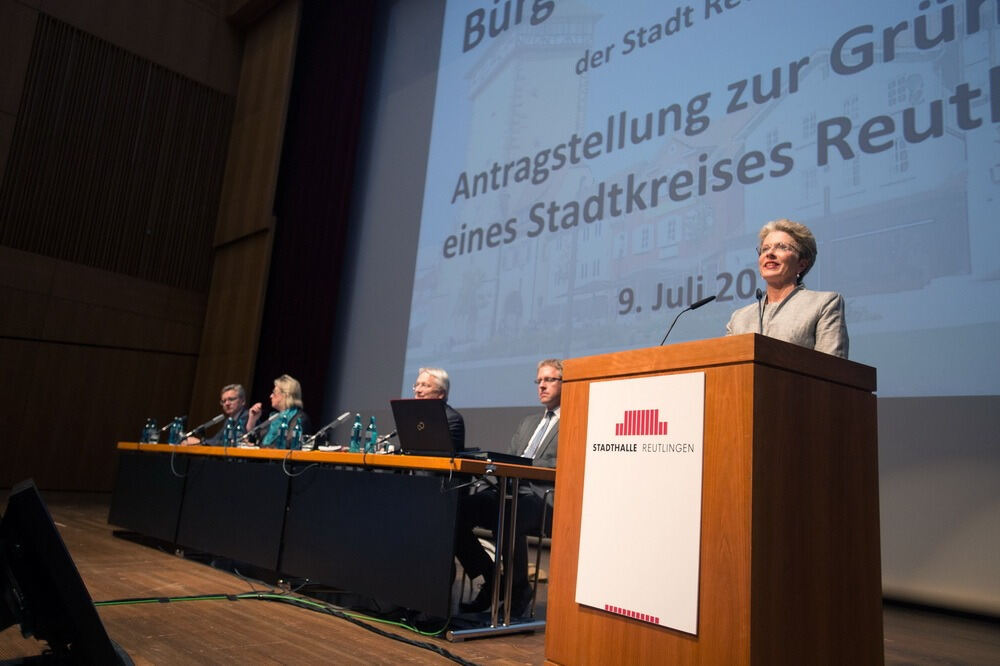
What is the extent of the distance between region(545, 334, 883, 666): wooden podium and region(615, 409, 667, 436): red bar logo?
79 millimetres

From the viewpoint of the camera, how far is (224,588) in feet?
10.5

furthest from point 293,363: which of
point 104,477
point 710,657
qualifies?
point 710,657

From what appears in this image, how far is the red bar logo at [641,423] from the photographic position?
142cm

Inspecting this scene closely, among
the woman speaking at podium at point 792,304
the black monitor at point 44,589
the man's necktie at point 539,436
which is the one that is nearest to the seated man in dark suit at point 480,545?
the man's necktie at point 539,436

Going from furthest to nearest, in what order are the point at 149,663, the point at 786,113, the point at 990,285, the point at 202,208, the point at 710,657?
the point at 202,208 → the point at 786,113 → the point at 990,285 → the point at 149,663 → the point at 710,657

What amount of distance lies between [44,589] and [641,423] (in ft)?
3.58

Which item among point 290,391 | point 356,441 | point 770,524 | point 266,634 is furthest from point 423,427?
point 290,391

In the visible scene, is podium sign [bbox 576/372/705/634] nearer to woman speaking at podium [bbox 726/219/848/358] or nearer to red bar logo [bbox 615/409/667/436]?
red bar logo [bbox 615/409/667/436]

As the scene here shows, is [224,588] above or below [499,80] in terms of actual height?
below

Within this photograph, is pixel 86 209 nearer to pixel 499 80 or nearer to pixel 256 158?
pixel 256 158

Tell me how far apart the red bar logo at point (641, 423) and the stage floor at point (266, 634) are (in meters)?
1.07

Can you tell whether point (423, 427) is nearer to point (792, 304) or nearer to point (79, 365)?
point (792, 304)

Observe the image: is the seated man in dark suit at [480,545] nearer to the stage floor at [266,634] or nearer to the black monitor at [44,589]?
the stage floor at [266,634]

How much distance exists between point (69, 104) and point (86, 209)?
3.45 ft
